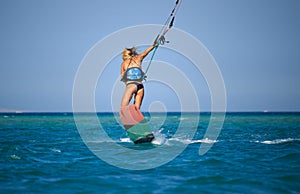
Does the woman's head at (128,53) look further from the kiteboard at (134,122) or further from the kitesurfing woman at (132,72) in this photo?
the kiteboard at (134,122)

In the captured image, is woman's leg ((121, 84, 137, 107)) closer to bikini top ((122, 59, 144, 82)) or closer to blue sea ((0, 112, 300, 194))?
bikini top ((122, 59, 144, 82))

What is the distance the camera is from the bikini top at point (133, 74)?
1278 centimetres

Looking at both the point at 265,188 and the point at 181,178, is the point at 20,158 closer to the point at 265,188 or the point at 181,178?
the point at 181,178

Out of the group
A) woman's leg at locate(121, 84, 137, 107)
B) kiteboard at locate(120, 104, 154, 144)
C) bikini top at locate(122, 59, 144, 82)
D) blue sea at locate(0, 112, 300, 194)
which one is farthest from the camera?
kiteboard at locate(120, 104, 154, 144)

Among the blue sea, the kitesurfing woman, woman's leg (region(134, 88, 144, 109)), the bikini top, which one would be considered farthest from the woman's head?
the blue sea

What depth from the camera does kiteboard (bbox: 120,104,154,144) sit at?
1313cm

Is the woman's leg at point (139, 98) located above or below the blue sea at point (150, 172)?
above

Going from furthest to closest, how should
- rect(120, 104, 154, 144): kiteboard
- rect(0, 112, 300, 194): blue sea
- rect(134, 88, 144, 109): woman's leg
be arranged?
rect(134, 88, 144, 109): woman's leg
rect(120, 104, 154, 144): kiteboard
rect(0, 112, 300, 194): blue sea

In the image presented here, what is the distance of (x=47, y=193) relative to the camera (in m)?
8.41

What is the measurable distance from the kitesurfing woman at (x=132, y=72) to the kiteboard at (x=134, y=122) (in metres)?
0.40

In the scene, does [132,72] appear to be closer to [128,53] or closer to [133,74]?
[133,74]

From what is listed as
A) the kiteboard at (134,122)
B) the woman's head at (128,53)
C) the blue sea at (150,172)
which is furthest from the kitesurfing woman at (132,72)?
the blue sea at (150,172)

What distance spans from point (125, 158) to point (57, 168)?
114 inches

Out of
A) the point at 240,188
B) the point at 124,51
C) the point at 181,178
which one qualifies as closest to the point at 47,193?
the point at 181,178
